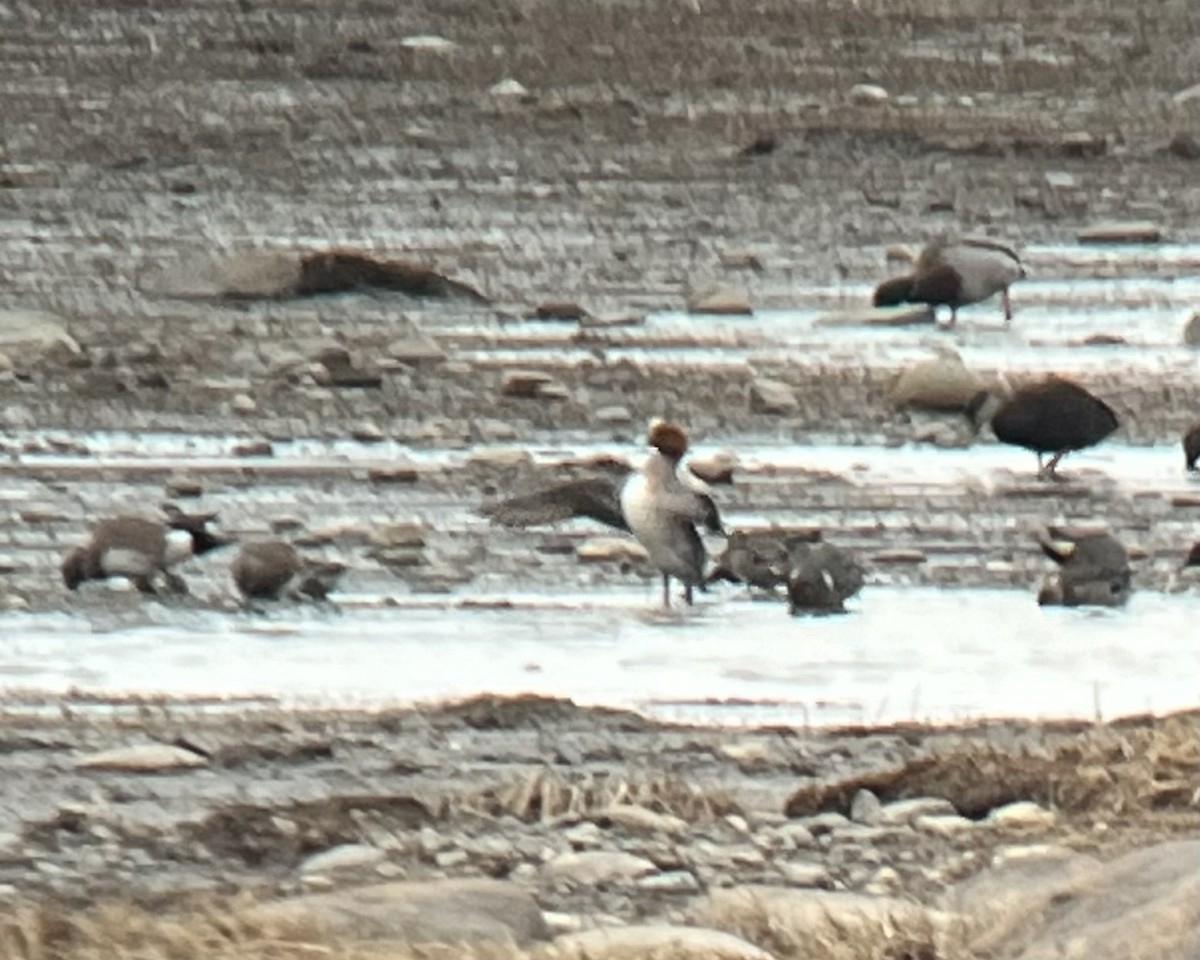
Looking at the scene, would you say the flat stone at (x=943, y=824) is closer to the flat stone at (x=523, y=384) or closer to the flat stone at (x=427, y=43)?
the flat stone at (x=523, y=384)

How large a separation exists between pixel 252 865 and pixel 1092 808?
855 millimetres

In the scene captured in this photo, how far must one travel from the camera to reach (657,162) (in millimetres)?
2998

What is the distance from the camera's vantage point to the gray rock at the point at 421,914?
2721 millimetres

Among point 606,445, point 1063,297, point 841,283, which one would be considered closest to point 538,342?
point 606,445

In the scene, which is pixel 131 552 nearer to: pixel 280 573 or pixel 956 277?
pixel 280 573

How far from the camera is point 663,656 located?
9.36ft

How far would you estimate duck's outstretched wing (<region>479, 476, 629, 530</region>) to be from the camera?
2.88 meters

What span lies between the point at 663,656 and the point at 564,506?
0.19m

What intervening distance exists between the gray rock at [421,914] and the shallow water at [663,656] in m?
0.21

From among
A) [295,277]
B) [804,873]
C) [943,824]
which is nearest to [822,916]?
[804,873]

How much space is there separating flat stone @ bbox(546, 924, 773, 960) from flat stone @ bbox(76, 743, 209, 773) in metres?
0.43

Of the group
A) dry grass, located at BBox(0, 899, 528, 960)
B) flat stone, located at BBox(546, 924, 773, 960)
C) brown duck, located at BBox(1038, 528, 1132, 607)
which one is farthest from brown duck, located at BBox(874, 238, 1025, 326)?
dry grass, located at BBox(0, 899, 528, 960)

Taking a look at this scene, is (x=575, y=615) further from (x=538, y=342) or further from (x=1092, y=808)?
(x=1092, y=808)

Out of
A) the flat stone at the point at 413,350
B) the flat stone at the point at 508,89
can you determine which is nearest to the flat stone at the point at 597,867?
the flat stone at the point at 413,350
